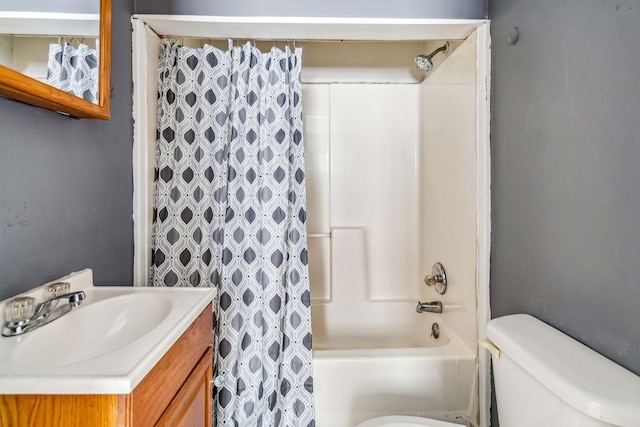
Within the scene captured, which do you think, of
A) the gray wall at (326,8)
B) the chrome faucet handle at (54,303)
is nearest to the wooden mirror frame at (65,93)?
the gray wall at (326,8)

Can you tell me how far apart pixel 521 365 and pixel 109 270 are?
131 centimetres

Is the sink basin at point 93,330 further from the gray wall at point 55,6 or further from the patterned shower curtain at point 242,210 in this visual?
the gray wall at point 55,6

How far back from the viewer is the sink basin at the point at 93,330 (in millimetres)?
731

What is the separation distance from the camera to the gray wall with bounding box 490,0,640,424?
784mm

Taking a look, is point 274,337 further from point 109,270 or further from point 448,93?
point 448,93

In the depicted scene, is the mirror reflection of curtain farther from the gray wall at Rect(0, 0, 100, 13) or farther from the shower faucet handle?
the shower faucet handle

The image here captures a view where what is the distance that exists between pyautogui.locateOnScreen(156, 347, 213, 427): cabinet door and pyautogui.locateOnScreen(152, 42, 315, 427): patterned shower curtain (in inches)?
12.2

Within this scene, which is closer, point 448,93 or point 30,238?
point 30,238

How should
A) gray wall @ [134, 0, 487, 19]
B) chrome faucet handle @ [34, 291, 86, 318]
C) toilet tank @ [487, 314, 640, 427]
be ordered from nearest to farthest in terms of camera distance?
toilet tank @ [487, 314, 640, 427]
chrome faucet handle @ [34, 291, 86, 318]
gray wall @ [134, 0, 487, 19]

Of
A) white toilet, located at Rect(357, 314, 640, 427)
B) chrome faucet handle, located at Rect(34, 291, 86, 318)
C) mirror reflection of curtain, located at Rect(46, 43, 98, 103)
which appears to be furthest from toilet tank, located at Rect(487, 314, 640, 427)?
mirror reflection of curtain, located at Rect(46, 43, 98, 103)

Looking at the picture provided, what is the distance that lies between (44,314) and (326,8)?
1380 millimetres

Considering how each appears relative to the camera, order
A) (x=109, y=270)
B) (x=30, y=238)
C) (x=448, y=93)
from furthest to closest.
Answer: (x=448, y=93) → (x=109, y=270) → (x=30, y=238)

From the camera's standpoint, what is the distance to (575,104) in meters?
0.94

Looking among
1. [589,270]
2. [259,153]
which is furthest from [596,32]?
[259,153]
